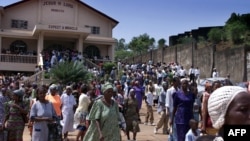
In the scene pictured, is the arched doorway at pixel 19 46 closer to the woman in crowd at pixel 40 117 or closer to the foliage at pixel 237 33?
the foliage at pixel 237 33

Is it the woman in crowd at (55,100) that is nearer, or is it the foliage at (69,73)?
the woman in crowd at (55,100)

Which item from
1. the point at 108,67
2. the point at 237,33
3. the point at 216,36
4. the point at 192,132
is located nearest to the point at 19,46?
the point at 108,67

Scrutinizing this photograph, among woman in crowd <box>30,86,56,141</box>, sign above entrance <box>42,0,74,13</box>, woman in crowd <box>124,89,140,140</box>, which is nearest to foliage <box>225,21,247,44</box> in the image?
sign above entrance <box>42,0,74,13</box>

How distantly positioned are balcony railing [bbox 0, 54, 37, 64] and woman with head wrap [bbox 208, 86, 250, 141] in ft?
109

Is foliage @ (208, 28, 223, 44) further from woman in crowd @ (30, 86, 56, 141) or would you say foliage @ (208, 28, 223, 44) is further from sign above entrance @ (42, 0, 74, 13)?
woman in crowd @ (30, 86, 56, 141)

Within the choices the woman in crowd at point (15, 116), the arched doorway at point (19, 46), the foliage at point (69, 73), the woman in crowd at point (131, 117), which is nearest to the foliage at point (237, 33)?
the foliage at point (69, 73)

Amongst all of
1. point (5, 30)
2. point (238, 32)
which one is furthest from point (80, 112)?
point (5, 30)

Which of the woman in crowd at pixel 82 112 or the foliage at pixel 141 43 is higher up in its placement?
the foliage at pixel 141 43

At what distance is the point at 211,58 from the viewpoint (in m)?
32.2

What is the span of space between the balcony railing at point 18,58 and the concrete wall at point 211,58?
39.6ft

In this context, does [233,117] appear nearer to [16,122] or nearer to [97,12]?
[16,122]

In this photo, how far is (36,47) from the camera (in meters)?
→ 37.8

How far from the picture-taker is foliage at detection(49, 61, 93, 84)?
76.2ft

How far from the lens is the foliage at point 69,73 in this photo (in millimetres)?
23234
